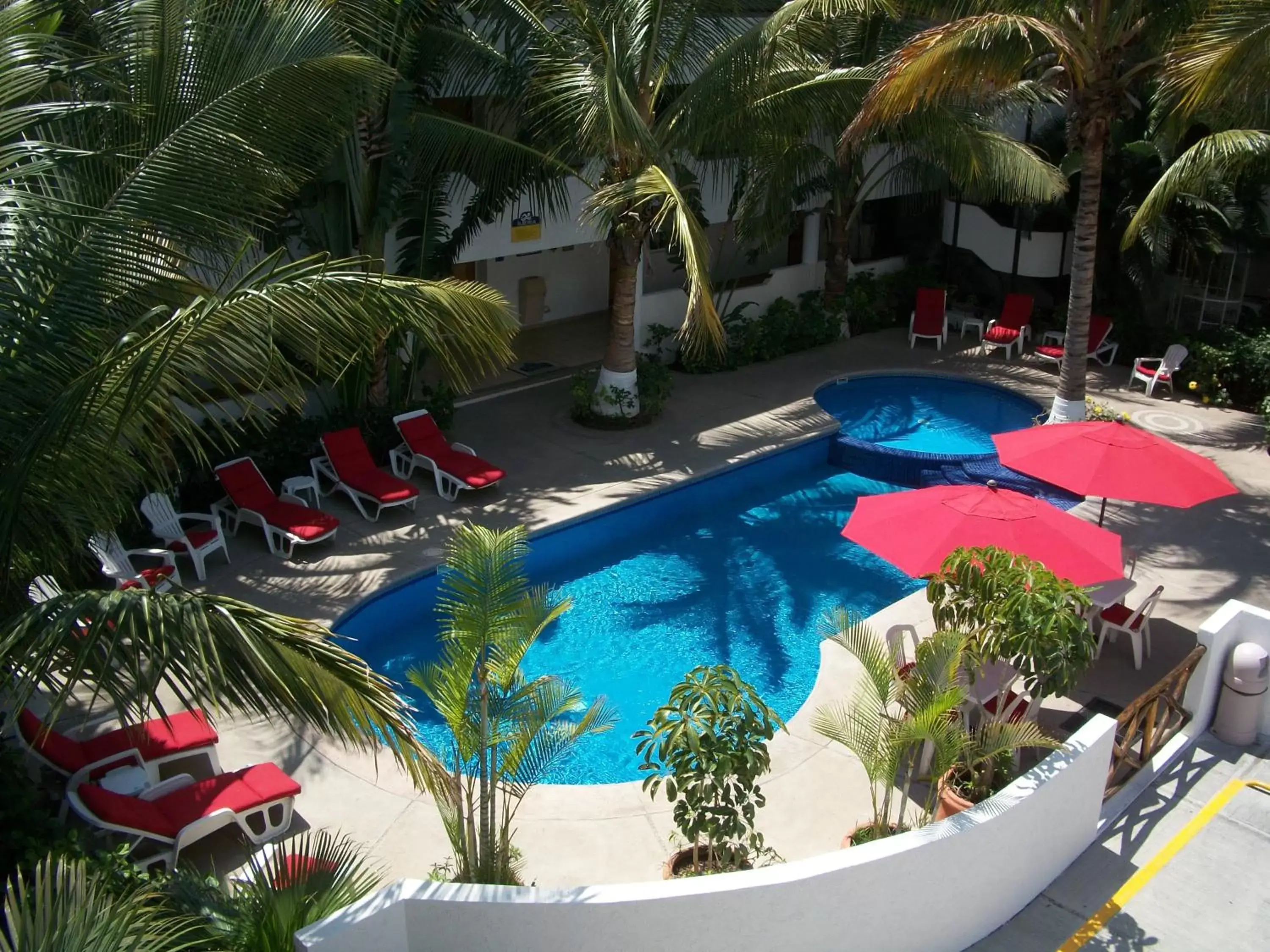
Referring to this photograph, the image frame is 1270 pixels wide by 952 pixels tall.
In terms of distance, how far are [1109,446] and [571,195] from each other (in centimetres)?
839

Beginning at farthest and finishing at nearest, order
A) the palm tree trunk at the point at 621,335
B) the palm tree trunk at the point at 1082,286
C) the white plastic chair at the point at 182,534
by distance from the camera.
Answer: the palm tree trunk at the point at 621,335, the palm tree trunk at the point at 1082,286, the white plastic chair at the point at 182,534

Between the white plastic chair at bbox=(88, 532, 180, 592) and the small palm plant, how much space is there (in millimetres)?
3833

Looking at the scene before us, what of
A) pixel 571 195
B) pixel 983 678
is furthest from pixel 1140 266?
pixel 983 678

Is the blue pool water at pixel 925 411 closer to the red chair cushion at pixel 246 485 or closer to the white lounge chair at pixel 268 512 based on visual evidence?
the white lounge chair at pixel 268 512

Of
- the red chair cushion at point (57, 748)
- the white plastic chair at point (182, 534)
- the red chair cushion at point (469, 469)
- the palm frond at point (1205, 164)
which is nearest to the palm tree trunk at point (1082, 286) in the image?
the palm frond at point (1205, 164)

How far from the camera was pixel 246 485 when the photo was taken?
11.8m

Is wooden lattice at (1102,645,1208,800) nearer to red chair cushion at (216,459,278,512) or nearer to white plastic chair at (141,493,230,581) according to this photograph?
white plastic chair at (141,493,230,581)

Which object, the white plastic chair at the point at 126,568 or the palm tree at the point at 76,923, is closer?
the palm tree at the point at 76,923

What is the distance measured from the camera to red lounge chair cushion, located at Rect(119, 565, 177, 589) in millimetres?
9102

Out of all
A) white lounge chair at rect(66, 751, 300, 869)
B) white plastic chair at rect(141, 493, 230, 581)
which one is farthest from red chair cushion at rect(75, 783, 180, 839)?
white plastic chair at rect(141, 493, 230, 581)

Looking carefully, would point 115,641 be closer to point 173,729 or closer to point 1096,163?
point 173,729

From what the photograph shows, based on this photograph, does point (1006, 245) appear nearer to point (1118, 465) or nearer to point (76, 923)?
point (1118, 465)

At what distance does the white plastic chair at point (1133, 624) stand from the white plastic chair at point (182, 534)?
25.8 feet

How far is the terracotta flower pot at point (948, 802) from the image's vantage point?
A: 288 inches
